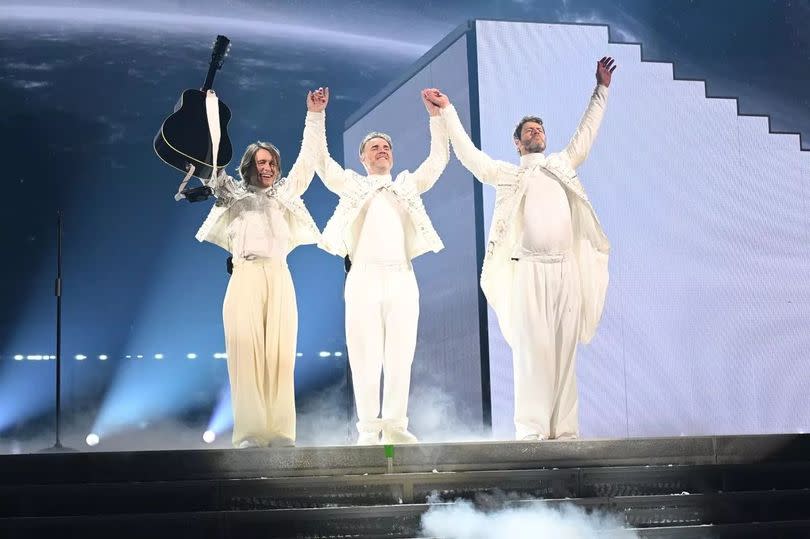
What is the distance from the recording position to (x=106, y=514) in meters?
4.86

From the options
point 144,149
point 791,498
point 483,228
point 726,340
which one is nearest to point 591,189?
point 483,228

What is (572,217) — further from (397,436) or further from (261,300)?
(261,300)

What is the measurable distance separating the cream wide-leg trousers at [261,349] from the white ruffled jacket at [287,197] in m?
0.24

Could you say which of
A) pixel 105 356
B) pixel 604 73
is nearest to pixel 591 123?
pixel 604 73

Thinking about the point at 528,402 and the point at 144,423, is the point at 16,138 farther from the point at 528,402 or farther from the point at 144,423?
the point at 528,402

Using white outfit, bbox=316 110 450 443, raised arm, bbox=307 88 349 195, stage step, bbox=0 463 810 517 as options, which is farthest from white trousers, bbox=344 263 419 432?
stage step, bbox=0 463 810 517

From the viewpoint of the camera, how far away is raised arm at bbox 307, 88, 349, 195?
6.46 meters

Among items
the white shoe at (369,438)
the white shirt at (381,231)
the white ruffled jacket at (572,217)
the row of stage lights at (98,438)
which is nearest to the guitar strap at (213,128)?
the white shirt at (381,231)

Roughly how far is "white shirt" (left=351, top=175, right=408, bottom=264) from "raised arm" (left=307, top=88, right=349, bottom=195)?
0.60ft

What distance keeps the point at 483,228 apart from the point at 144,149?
3600 millimetres

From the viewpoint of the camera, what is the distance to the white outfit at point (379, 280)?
20.7 feet

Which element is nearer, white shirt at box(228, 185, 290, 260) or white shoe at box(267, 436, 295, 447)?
white shoe at box(267, 436, 295, 447)

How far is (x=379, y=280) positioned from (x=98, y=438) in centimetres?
584

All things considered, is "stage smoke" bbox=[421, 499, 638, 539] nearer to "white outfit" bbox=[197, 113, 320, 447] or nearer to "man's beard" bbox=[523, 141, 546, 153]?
"white outfit" bbox=[197, 113, 320, 447]
